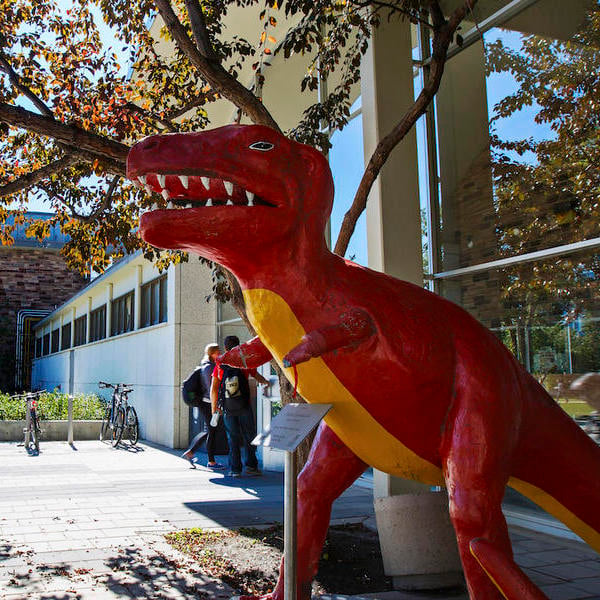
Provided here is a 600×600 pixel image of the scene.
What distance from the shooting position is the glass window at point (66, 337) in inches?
1125

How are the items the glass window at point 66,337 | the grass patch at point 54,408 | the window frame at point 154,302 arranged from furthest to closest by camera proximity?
1. the glass window at point 66,337
2. the grass patch at point 54,408
3. the window frame at point 154,302

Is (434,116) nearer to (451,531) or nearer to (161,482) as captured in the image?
(451,531)

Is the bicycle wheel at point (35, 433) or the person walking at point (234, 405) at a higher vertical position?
the person walking at point (234, 405)

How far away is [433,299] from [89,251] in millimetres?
5073

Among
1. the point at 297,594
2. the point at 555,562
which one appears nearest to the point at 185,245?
the point at 297,594

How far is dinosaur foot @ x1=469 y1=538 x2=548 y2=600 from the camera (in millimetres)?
2066

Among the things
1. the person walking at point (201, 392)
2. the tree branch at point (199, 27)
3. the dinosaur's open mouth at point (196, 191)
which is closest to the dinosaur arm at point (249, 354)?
the dinosaur's open mouth at point (196, 191)

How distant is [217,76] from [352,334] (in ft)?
9.70

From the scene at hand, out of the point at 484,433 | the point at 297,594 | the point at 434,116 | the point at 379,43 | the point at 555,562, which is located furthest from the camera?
the point at 434,116

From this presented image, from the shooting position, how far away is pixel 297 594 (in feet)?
8.45

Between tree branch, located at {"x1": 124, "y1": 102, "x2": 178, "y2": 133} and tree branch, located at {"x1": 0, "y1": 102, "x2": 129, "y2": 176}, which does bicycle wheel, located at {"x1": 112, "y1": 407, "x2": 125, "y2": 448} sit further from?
tree branch, located at {"x1": 0, "y1": 102, "x2": 129, "y2": 176}

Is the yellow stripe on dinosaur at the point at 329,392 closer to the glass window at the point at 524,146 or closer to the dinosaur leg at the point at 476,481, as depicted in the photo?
the dinosaur leg at the point at 476,481

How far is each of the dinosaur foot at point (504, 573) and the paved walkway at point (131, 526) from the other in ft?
6.10

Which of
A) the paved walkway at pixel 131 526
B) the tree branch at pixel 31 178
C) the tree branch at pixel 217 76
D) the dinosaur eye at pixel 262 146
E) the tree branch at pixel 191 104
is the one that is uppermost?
the tree branch at pixel 191 104
